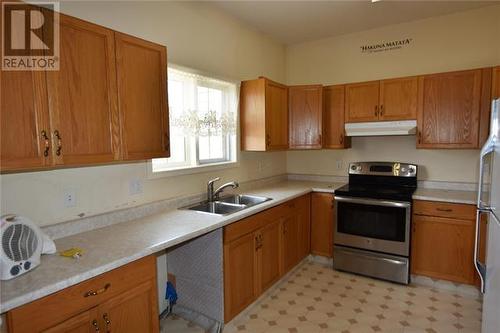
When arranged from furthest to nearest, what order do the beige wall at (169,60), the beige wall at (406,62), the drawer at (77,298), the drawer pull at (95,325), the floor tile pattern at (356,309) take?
1. the beige wall at (406,62)
2. the floor tile pattern at (356,309)
3. the beige wall at (169,60)
4. the drawer pull at (95,325)
5. the drawer at (77,298)

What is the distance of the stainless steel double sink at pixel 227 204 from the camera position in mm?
2684

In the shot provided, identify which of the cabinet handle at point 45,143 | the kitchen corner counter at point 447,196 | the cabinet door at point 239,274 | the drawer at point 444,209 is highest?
the cabinet handle at point 45,143

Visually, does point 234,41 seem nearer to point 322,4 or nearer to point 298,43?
point 322,4

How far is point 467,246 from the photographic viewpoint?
280 centimetres

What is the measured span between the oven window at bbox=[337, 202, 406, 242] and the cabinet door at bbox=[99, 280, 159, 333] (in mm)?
2199

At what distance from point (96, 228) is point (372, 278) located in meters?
2.69

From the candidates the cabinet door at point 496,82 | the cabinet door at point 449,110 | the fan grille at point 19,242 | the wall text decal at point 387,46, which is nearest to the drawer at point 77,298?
the fan grille at point 19,242

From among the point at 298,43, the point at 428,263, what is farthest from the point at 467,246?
the point at 298,43

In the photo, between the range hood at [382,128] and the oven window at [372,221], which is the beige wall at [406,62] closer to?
the range hood at [382,128]

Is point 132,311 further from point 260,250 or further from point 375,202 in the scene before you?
point 375,202

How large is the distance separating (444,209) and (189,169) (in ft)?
7.95

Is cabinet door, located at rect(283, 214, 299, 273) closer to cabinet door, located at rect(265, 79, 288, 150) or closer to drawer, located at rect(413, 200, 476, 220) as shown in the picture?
cabinet door, located at rect(265, 79, 288, 150)

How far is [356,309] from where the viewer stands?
2611mm

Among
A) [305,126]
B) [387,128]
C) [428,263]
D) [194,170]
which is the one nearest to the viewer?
[194,170]
